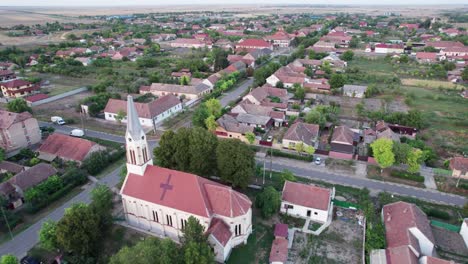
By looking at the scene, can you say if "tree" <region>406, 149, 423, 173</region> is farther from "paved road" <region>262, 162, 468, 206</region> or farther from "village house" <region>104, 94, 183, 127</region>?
"village house" <region>104, 94, 183, 127</region>

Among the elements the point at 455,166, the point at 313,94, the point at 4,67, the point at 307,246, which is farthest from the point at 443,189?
the point at 4,67

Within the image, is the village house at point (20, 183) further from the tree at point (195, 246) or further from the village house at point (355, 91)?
the village house at point (355, 91)

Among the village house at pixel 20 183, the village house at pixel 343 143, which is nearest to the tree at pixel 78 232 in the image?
the village house at pixel 20 183

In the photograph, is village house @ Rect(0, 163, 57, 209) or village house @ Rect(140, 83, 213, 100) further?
village house @ Rect(140, 83, 213, 100)

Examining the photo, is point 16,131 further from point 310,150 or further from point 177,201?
point 310,150

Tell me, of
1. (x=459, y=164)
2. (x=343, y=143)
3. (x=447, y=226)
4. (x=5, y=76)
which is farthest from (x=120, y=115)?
(x=459, y=164)

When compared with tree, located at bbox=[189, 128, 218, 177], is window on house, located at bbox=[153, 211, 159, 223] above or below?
below

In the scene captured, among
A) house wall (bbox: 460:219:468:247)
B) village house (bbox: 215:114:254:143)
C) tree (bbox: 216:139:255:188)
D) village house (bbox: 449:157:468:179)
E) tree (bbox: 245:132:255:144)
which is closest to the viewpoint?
house wall (bbox: 460:219:468:247)

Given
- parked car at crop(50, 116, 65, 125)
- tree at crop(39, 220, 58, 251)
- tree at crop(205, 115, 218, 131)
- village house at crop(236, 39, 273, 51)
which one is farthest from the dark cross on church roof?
village house at crop(236, 39, 273, 51)

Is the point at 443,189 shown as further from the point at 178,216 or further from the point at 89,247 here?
the point at 89,247
